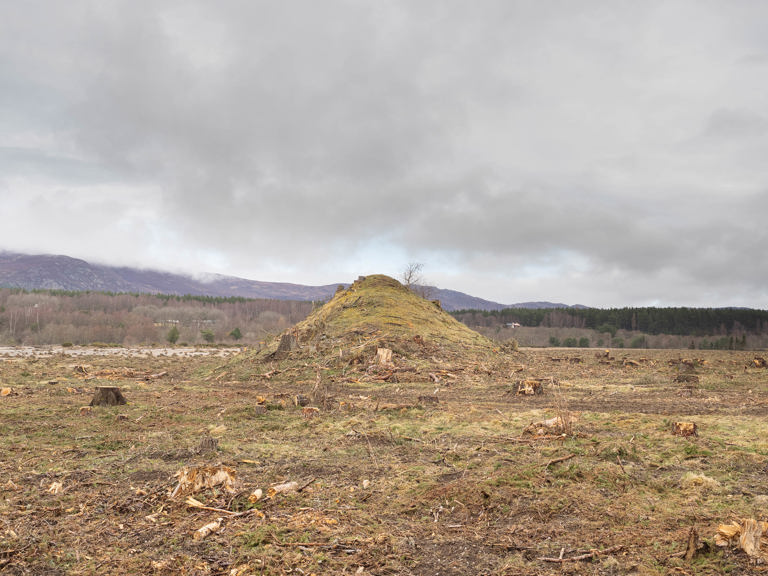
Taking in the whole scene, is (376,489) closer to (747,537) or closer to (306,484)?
(306,484)

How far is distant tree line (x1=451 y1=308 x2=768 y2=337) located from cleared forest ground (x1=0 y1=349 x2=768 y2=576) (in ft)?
296

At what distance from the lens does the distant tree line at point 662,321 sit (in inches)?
3723

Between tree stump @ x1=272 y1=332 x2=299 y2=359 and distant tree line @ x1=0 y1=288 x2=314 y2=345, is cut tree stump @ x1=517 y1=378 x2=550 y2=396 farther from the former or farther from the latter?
distant tree line @ x1=0 y1=288 x2=314 y2=345

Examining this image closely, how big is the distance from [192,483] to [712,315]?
368ft

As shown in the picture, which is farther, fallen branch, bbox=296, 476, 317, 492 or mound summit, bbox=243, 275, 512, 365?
mound summit, bbox=243, 275, 512, 365

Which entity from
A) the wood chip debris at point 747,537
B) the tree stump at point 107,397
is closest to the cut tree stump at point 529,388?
the wood chip debris at point 747,537

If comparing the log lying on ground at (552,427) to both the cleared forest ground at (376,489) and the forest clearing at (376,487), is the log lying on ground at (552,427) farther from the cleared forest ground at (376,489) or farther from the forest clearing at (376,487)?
the cleared forest ground at (376,489)

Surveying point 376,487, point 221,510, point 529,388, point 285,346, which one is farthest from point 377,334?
point 221,510

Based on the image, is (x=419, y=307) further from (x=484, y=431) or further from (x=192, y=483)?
(x=192, y=483)

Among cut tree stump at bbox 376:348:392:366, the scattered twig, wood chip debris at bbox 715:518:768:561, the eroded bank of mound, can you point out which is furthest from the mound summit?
wood chip debris at bbox 715:518:768:561

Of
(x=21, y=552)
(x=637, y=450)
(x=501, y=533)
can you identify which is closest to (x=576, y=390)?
(x=637, y=450)

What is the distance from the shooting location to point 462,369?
23656 mm

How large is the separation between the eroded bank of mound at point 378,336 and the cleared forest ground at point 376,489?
1110 cm

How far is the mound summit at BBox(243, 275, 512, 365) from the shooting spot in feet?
82.8
